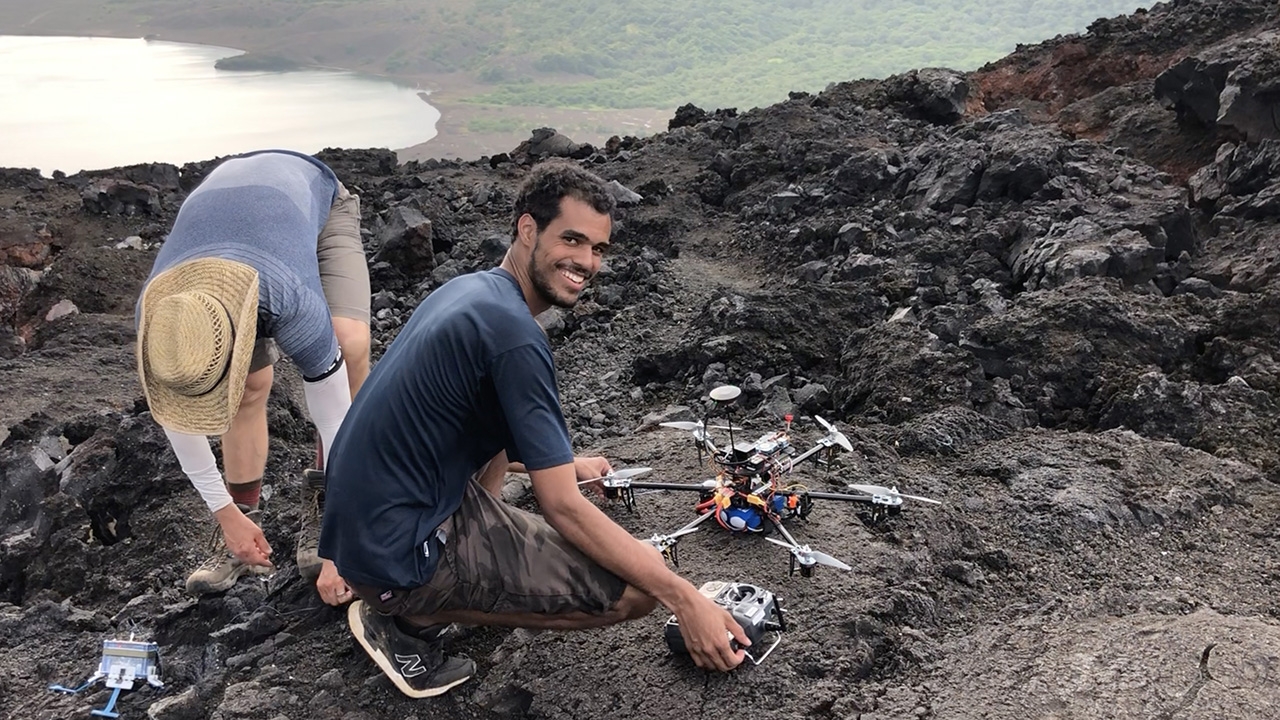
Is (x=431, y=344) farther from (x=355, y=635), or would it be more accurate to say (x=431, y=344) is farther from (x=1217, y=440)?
(x=1217, y=440)

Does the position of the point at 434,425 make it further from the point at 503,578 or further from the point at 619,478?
the point at 619,478

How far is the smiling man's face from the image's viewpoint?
8.67 feet

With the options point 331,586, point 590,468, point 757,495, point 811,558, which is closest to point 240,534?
point 331,586

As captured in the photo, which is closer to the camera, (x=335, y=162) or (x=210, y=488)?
(x=210, y=488)

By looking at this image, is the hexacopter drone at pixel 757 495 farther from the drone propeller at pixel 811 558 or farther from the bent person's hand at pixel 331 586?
the bent person's hand at pixel 331 586

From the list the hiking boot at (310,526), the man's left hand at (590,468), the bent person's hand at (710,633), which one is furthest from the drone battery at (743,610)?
the hiking boot at (310,526)

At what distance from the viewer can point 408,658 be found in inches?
116

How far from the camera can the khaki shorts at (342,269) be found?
363 centimetres

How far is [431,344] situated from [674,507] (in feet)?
6.42

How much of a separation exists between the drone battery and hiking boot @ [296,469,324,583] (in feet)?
4.81

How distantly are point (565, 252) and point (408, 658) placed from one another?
4.73 ft

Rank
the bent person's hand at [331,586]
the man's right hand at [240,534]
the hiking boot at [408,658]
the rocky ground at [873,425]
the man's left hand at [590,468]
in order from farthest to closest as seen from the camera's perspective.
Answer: the man's left hand at [590,468] < the bent person's hand at [331,586] < the man's right hand at [240,534] < the rocky ground at [873,425] < the hiking boot at [408,658]

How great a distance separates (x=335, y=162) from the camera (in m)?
14.4

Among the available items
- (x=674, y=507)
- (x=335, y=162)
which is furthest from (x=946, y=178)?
(x=335, y=162)
